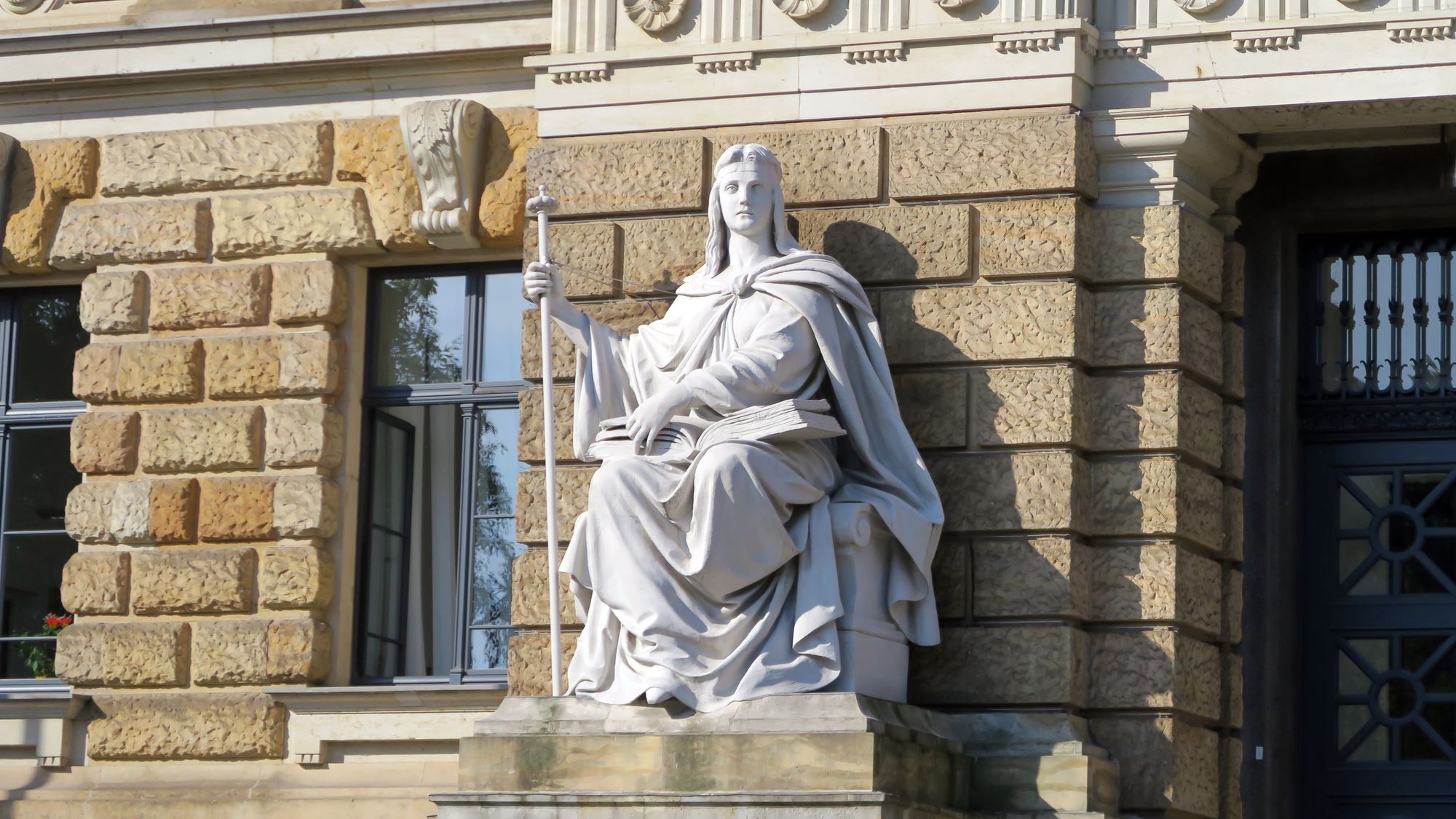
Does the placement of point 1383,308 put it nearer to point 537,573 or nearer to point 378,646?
point 537,573

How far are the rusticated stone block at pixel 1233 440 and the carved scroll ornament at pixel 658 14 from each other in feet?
10.5

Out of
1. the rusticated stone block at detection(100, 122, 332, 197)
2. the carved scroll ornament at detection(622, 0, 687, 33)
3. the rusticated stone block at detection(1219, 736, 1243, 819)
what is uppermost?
the carved scroll ornament at detection(622, 0, 687, 33)

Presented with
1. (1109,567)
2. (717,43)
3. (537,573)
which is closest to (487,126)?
(717,43)

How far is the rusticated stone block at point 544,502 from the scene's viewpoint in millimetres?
12766

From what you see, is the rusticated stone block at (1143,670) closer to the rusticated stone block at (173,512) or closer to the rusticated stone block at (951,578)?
the rusticated stone block at (951,578)

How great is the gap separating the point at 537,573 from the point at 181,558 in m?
2.13

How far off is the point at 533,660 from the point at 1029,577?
95.2 inches

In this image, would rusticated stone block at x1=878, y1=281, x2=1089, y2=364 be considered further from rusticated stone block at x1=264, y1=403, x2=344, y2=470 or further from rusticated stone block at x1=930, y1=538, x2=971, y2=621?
rusticated stone block at x1=264, y1=403, x2=344, y2=470

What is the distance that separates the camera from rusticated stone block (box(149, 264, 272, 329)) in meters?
14.0

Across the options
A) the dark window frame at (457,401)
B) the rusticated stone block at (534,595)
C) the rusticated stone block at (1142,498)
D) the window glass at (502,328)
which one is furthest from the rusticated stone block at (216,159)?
the rusticated stone block at (1142,498)

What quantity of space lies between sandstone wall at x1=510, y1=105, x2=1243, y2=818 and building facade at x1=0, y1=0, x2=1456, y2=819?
0.02 m

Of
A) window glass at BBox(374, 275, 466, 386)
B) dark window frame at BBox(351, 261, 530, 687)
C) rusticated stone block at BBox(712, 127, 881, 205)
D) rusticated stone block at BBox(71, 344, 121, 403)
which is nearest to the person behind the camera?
rusticated stone block at BBox(712, 127, 881, 205)

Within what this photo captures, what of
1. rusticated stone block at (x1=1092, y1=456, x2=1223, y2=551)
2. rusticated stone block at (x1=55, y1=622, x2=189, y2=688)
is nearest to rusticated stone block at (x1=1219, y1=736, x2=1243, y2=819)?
rusticated stone block at (x1=1092, y1=456, x2=1223, y2=551)

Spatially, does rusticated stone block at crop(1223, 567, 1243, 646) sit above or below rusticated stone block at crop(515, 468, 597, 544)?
below
